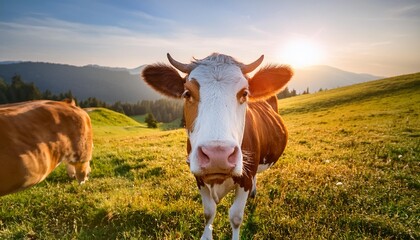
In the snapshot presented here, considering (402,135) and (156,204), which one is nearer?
(156,204)

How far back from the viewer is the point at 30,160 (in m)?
4.90

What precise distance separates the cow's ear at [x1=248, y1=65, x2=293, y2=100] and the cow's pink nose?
5.60ft

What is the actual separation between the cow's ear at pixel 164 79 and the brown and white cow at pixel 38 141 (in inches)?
99.3

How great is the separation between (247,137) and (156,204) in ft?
7.74

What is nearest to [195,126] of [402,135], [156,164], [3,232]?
[3,232]

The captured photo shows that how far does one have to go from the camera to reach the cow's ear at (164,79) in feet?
13.6

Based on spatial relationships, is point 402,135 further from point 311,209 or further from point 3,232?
point 3,232

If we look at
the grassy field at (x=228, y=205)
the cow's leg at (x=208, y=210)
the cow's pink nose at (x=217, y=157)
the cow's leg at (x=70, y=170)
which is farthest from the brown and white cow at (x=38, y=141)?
the cow's pink nose at (x=217, y=157)

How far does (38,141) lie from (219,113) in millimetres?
3927

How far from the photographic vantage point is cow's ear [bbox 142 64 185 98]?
4141mm

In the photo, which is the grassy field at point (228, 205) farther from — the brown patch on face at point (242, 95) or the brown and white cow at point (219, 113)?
the brown patch on face at point (242, 95)

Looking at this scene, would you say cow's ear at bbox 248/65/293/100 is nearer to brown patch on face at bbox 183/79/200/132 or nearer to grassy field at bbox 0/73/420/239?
brown patch on face at bbox 183/79/200/132

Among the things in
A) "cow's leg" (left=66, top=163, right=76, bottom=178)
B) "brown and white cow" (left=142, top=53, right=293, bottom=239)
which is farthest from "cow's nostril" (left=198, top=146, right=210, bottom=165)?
"cow's leg" (left=66, top=163, right=76, bottom=178)

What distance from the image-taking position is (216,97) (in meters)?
3.15
